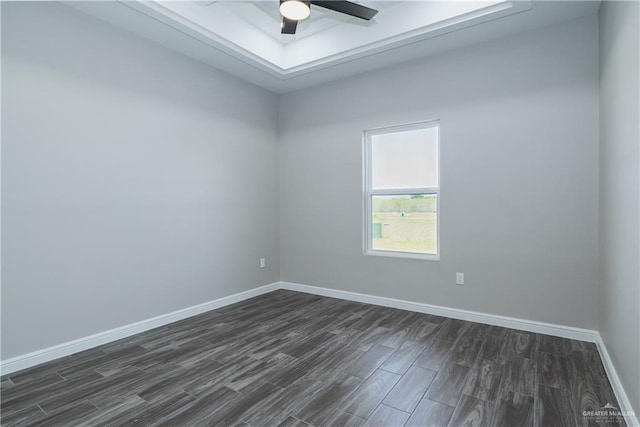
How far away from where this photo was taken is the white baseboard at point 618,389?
1684 millimetres

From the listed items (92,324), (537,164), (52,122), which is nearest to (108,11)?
(52,122)

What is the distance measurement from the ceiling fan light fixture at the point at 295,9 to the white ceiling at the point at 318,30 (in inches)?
10.3

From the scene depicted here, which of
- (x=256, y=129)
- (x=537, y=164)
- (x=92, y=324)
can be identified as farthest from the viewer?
(x=256, y=129)

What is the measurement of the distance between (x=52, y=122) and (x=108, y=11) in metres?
1.03

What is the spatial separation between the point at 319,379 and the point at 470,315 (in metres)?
1.88

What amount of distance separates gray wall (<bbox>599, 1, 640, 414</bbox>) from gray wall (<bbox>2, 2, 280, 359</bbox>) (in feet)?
11.7

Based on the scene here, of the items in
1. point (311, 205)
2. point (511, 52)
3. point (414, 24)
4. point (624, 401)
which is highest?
point (414, 24)

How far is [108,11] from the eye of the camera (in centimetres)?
269

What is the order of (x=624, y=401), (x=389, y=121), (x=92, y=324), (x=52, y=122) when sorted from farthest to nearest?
1. (x=389, y=121)
2. (x=92, y=324)
3. (x=52, y=122)
4. (x=624, y=401)

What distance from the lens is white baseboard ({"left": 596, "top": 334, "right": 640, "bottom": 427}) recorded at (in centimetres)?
168

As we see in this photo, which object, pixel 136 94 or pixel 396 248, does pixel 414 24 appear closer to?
pixel 396 248

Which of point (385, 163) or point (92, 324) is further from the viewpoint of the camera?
point (385, 163)

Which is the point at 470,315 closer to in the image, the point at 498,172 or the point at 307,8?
the point at 498,172

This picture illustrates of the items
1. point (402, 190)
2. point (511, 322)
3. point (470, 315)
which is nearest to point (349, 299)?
point (470, 315)
